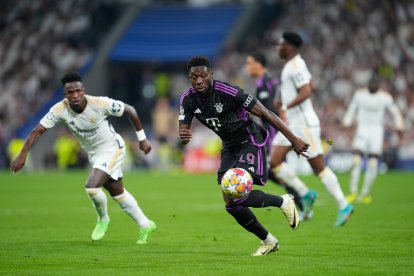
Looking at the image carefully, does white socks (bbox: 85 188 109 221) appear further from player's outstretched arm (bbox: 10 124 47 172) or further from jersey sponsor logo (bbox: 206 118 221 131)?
jersey sponsor logo (bbox: 206 118 221 131)

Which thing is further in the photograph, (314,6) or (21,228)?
(314,6)

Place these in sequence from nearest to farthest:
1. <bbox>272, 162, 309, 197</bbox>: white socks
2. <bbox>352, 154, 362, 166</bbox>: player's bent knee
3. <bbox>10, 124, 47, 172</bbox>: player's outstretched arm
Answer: <bbox>10, 124, 47, 172</bbox>: player's outstretched arm
<bbox>272, 162, 309, 197</bbox>: white socks
<bbox>352, 154, 362, 166</bbox>: player's bent knee

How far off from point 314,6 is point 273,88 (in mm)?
24746

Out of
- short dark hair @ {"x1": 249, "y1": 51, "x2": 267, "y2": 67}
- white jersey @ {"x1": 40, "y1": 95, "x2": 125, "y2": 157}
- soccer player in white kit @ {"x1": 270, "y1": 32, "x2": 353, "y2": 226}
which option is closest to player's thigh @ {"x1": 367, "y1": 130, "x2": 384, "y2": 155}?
short dark hair @ {"x1": 249, "y1": 51, "x2": 267, "y2": 67}

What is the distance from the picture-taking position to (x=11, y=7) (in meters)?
43.2

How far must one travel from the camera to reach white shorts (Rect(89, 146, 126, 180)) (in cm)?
1202

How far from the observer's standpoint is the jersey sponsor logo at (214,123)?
10.3 m

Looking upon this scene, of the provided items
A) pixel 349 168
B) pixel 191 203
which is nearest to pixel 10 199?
pixel 191 203

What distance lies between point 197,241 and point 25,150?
274 cm

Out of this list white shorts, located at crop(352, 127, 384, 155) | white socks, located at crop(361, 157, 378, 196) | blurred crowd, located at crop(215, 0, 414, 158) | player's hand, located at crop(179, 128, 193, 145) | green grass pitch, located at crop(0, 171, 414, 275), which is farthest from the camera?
blurred crowd, located at crop(215, 0, 414, 158)

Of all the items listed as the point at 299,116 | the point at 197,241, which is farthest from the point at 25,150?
the point at 299,116

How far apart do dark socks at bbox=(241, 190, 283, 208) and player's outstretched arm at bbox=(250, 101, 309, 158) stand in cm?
76

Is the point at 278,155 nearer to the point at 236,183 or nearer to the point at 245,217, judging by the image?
the point at 245,217

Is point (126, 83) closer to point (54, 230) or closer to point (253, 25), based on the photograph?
point (253, 25)
